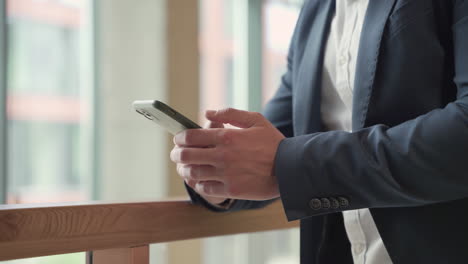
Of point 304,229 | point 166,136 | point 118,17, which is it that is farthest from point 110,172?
point 304,229

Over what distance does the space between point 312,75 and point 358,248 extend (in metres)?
0.32

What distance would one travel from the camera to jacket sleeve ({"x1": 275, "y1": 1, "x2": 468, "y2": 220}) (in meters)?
0.74

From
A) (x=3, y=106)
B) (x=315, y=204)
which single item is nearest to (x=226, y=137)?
(x=315, y=204)

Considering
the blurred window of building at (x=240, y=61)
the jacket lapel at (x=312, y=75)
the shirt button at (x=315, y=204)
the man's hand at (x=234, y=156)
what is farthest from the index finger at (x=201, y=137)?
the blurred window of building at (x=240, y=61)

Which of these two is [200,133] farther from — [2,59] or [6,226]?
[2,59]

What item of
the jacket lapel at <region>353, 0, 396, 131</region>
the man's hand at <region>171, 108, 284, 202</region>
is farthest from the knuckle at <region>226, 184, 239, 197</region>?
the jacket lapel at <region>353, 0, 396, 131</region>

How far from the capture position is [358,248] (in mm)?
981

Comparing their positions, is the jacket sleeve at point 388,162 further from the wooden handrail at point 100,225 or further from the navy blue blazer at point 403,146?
the wooden handrail at point 100,225

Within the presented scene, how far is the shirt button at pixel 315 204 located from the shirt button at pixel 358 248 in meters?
0.24

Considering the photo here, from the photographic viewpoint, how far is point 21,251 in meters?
0.76

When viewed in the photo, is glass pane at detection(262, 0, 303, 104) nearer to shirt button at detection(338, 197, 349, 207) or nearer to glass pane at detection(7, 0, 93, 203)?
glass pane at detection(7, 0, 93, 203)

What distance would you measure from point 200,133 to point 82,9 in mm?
3335

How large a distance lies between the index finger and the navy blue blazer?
0.09 meters

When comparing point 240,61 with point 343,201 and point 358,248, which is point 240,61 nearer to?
point 358,248
